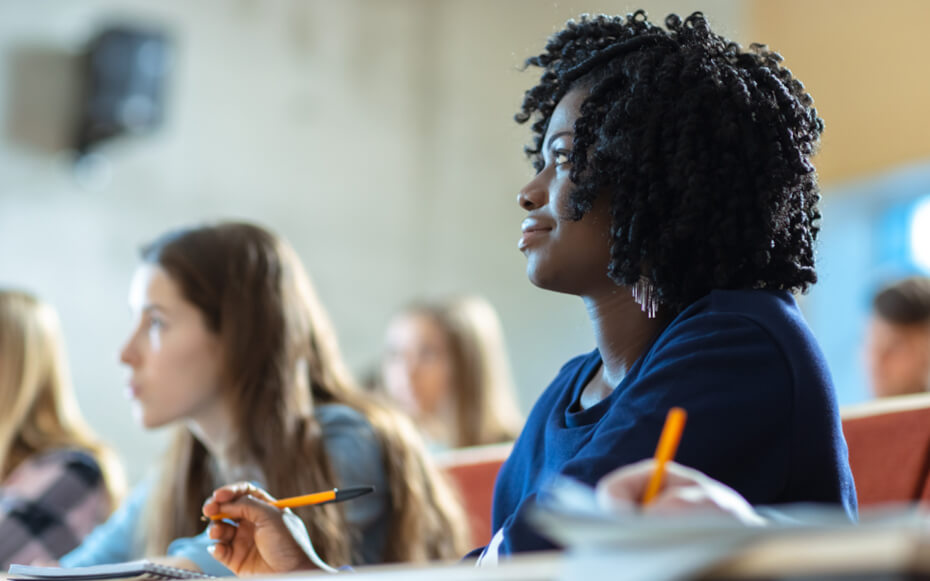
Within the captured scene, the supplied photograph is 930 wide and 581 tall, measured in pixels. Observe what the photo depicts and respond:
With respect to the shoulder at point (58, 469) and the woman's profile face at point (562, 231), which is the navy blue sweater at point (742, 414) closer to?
the woman's profile face at point (562, 231)

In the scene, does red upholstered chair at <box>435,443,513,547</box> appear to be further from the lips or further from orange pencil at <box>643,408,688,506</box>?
orange pencil at <box>643,408,688,506</box>

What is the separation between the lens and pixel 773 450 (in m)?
0.96

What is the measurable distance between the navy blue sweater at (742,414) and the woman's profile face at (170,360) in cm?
100

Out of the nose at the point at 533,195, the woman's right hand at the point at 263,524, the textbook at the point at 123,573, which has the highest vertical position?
the nose at the point at 533,195

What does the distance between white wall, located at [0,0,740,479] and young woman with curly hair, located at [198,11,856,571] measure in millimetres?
3272

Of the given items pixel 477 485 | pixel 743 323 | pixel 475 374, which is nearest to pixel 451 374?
pixel 475 374

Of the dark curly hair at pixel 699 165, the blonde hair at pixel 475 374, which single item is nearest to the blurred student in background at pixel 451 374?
the blonde hair at pixel 475 374

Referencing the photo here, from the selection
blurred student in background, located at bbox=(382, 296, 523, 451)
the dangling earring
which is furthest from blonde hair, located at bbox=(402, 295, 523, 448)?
the dangling earring

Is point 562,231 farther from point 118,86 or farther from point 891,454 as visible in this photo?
point 118,86

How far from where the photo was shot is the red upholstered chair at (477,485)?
201 cm

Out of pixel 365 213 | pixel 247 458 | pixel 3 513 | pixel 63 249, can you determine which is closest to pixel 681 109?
pixel 247 458

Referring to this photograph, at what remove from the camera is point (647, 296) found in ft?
Answer: 3.79

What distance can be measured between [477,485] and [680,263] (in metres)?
1.02

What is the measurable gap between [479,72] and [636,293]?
4164mm
